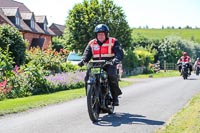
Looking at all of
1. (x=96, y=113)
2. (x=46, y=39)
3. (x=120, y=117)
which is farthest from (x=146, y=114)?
(x=46, y=39)

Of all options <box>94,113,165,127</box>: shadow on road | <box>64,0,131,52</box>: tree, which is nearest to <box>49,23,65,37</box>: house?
<box>64,0,131,52</box>: tree

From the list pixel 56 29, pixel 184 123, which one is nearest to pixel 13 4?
pixel 56 29

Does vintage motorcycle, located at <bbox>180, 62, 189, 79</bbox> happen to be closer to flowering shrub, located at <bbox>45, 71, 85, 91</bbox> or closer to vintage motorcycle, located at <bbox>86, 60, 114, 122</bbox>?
flowering shrub, located at <bbox>45, 71, 85, 91</bbox>

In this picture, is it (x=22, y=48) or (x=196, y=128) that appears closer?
(x=196, y=128)

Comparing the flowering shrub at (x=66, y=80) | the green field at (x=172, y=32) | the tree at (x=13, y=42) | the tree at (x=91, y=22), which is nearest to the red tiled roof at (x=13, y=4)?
the tree at (x=91, y=22)

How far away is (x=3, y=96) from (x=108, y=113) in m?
6.56

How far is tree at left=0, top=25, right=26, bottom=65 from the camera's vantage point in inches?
1133

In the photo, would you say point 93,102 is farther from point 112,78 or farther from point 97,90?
point 112,78

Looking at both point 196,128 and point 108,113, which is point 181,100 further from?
point 196,128

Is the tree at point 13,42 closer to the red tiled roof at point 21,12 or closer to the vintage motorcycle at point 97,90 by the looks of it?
the vintage motorcycle at point 97,90

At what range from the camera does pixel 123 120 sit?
367 inches

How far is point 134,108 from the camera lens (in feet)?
37.8

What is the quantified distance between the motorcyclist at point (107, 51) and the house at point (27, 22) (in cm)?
3888

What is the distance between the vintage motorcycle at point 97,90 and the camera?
8.77 m
